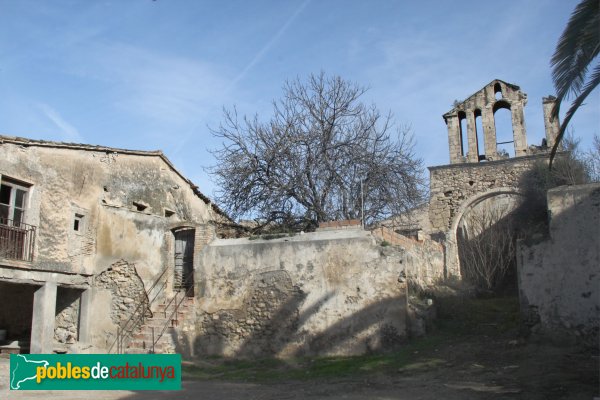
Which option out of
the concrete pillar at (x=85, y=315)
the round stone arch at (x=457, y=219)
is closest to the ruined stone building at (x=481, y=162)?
the round stone arch at (x=457, y=219)

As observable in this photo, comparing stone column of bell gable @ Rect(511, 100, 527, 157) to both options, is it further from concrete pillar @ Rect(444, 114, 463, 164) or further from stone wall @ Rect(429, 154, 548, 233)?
concrete pillar @ Rect(444, 114, 463, 164)

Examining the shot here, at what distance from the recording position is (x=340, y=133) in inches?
781

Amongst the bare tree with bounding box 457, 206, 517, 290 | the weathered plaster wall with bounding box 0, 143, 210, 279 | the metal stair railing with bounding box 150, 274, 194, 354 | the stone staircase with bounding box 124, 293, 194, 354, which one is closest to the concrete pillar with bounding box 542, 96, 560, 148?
the bare tree with bounding box 457, 206, 517, 290

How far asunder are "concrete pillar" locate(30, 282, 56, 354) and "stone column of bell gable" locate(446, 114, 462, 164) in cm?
1671

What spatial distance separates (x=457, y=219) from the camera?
75.0 ft

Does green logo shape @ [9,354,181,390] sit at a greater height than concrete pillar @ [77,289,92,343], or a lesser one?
lesser

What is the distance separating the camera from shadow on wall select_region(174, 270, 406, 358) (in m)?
12.7

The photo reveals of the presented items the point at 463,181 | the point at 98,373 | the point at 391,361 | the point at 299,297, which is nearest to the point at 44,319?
the point at 98,373

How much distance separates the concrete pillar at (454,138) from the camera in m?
24.2

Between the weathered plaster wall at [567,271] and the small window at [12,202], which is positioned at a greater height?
the small window at [12,202]

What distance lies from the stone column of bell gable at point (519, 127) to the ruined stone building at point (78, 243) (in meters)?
14.2

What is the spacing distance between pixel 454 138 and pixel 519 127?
8.79 feet

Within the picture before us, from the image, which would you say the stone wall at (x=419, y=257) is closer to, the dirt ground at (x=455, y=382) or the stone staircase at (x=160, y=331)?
the dirt ground at (x=455, y=382)

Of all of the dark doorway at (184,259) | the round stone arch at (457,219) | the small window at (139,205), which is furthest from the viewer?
the round stone arch at (457,219)
